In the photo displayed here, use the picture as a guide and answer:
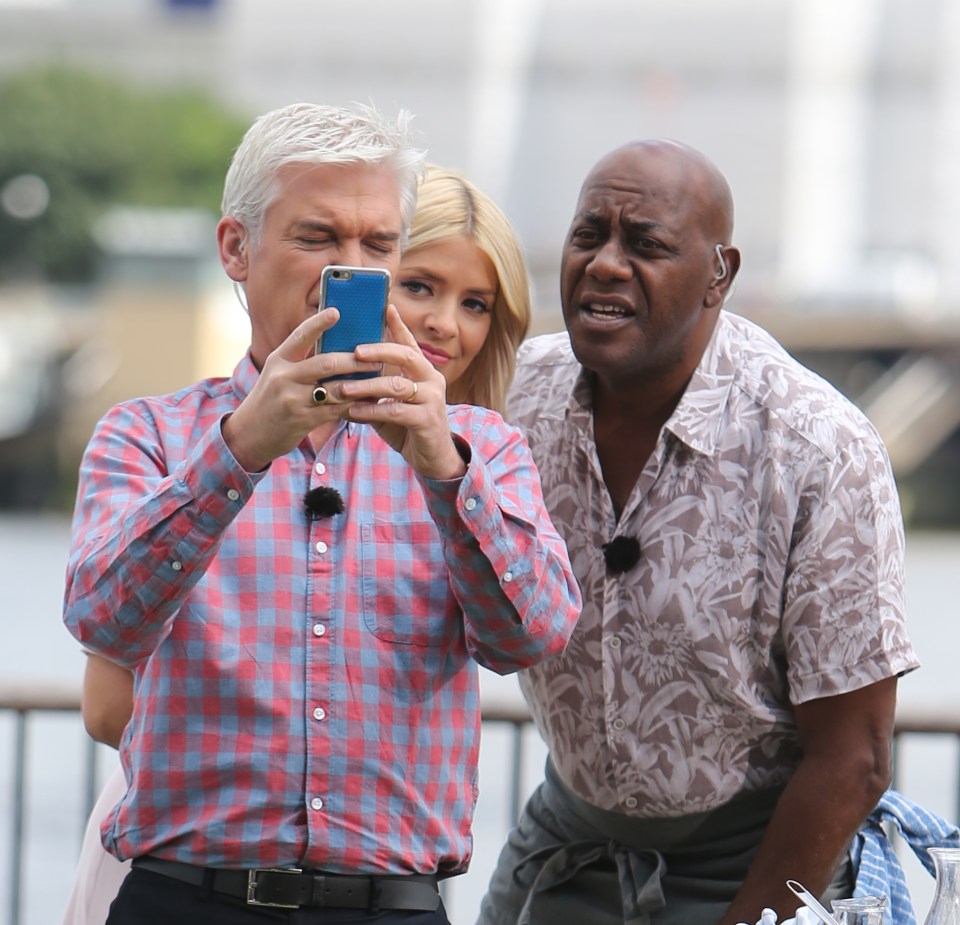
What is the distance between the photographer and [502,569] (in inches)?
87.0

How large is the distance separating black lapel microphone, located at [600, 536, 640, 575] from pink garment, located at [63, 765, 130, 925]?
86 centimetres

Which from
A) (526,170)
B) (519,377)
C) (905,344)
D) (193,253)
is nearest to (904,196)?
(526,170)

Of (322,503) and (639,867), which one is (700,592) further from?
(322,503)

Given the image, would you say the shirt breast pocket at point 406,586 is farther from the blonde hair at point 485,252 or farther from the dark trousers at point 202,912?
the blonde hair at point 485,252

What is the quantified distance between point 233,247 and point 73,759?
883cm

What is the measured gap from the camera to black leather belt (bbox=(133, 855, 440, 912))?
2252mm

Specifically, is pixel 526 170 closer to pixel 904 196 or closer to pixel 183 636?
pixel 904 196

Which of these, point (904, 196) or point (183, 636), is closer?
point (183, 636)

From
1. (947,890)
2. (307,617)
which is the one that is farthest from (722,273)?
(947,890)

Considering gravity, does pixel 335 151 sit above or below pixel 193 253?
above

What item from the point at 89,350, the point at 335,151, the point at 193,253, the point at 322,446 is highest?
the point at 335,151

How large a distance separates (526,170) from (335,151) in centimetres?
5333

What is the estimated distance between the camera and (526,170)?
54.8m

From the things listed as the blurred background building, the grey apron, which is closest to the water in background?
the grey apron
